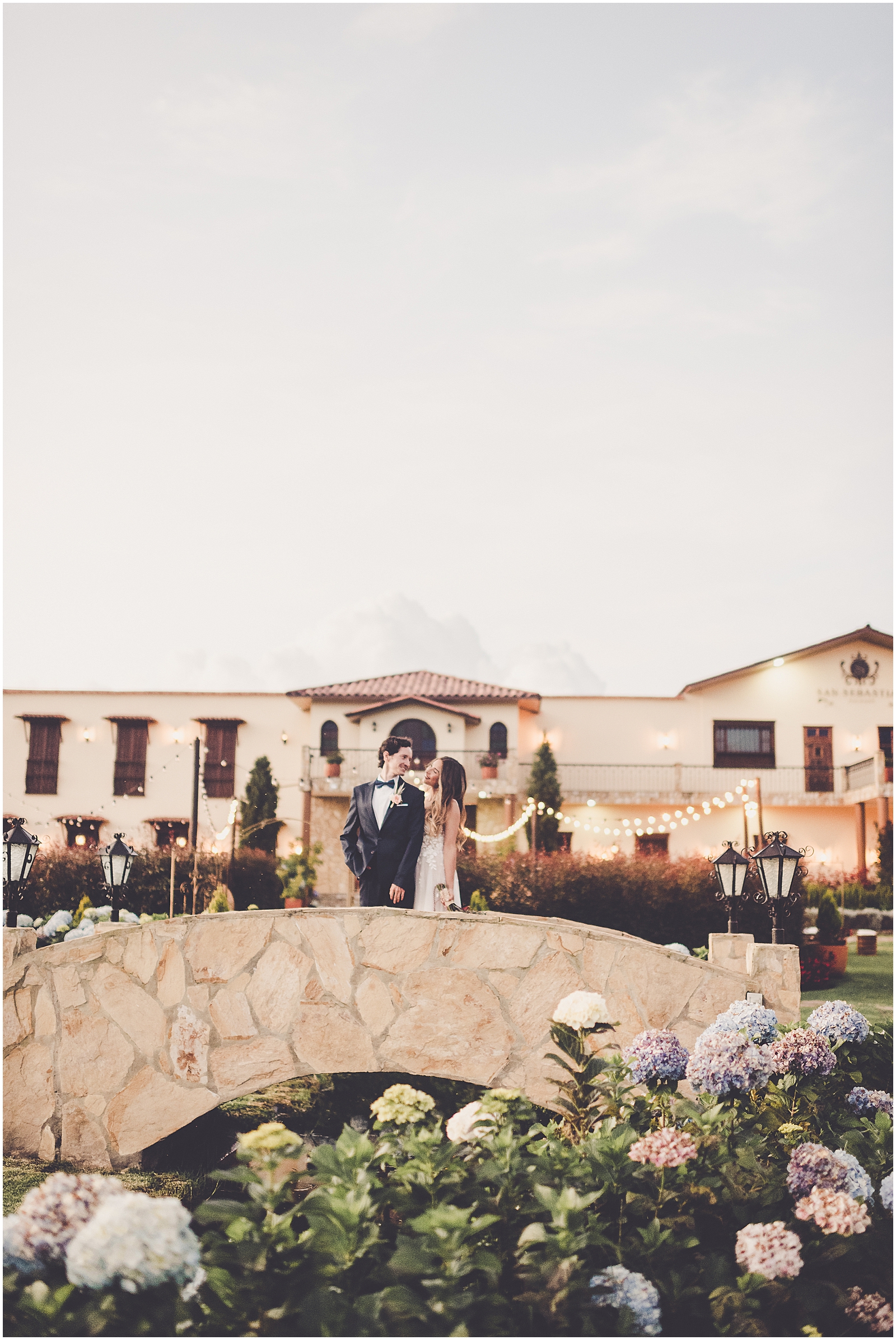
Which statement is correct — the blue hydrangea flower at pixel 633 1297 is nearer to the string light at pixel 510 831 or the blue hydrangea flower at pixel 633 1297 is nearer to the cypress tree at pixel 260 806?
the string light at pixel 510 831

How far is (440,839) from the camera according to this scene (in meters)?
6.27

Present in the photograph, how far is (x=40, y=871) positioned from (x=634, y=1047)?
12186 millimetres

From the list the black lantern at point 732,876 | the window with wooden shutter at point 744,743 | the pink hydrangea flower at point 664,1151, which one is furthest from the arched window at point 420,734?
the pink hydrangea flower at point 664,1151

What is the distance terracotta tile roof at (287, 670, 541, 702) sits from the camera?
26688mm

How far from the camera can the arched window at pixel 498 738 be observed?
2664 centimetres

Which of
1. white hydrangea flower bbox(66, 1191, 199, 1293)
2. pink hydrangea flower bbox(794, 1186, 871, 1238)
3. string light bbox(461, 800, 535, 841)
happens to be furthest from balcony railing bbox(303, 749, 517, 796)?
white hydrangea flower bbox(66, 1191, 199, 1293)

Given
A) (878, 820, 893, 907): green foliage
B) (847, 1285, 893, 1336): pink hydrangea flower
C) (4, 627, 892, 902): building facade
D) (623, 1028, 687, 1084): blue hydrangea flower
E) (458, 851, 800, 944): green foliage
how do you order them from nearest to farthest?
(847, 1285, 893, 1336): pink hydrangea flower, (623, 1028, 687, 1084): blue hydrangea flower, (458, 851, 800, 944): green foliage, (878, 820, 893, 907): green foliage, (4, 627, 892, 902): building facade

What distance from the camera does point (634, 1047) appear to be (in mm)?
3654

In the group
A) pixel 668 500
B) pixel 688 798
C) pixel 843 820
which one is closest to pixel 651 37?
pixel 668 500

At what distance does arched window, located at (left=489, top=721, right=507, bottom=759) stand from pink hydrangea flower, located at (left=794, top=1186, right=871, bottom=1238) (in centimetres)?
2375

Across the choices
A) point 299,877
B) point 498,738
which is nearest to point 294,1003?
point 299,877

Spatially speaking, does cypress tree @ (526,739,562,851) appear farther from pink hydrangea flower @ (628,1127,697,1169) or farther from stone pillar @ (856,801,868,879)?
pink hydrangea flower @ (628,1127,697,1169)

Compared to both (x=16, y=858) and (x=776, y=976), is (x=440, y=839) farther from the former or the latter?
(x=16, y=858)

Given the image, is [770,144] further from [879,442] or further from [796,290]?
[879,442]
